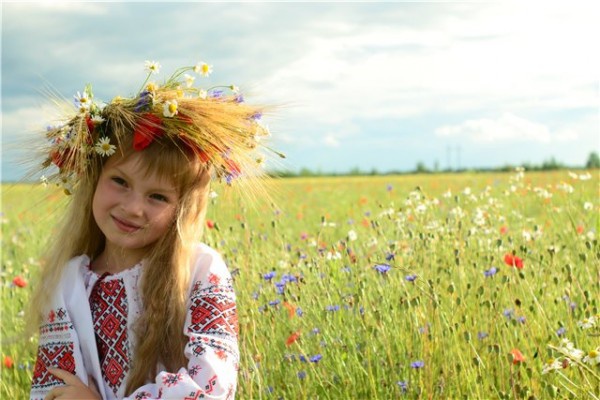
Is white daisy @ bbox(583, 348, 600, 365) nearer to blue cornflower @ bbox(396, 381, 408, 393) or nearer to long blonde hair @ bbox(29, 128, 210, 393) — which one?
blue cornflower @ bbox(396, 381, 408, 393)

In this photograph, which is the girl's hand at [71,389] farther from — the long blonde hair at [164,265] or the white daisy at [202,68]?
the white daisy at [202,68]

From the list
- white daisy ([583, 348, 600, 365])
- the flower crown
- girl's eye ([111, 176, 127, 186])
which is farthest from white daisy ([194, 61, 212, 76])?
white daisy ([583, 348, 600, 365])

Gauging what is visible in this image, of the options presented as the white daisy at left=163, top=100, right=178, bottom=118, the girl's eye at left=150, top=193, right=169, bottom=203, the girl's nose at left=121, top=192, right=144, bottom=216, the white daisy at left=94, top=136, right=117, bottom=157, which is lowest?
the girl's nose at left=121, top=192, right=144, bottom=216

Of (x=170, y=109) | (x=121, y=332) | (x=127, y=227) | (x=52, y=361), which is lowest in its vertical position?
(x=52, y=361)

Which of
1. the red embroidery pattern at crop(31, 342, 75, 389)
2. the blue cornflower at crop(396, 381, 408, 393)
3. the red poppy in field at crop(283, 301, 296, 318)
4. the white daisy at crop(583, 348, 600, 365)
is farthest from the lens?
the red poppy in field at crop(283, 301, 296, 318)

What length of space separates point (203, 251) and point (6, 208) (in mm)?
11102

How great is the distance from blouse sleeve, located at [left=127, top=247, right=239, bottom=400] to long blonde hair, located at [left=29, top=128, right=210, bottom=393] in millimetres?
61

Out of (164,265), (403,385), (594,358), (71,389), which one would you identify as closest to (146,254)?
(164,265)

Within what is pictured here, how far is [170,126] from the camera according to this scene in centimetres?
259

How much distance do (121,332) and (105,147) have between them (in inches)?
25.9

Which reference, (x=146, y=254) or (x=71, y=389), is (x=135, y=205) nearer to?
(x=146, y=254)

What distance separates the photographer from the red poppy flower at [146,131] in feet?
8.45

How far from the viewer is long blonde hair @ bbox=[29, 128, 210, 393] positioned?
2.52m

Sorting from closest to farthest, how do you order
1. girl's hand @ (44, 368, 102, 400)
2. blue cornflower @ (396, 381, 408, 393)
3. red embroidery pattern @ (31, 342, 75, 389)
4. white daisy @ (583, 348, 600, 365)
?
white daisy @ (583, 348, 600, 365)
girl's hand @ (44, 368, 102, 400)
red embroidery pattern @ (31, 342, 75, 389)
blue cornflower @ (396, 381, 408, 393)
